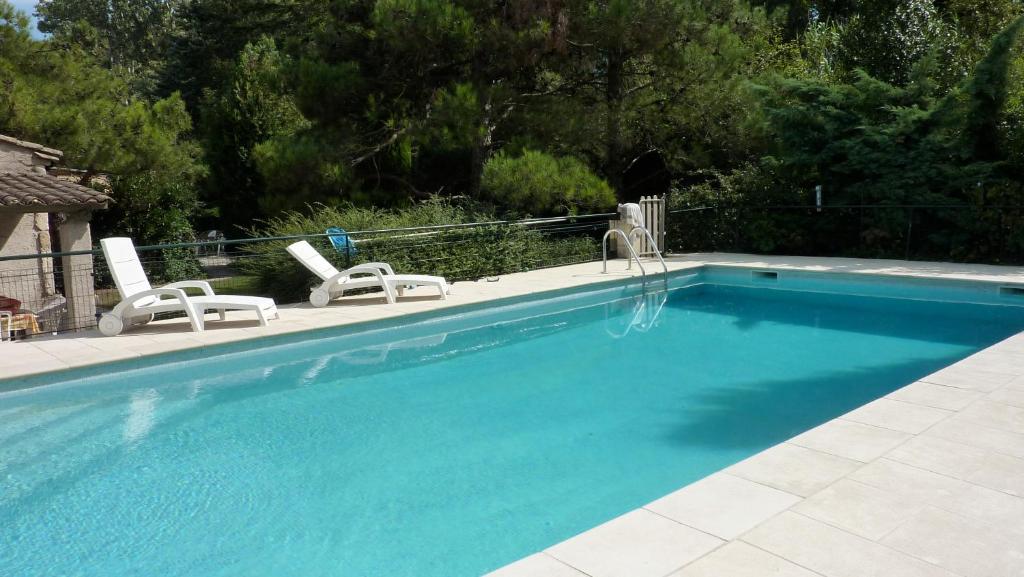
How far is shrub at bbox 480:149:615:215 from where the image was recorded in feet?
42.5

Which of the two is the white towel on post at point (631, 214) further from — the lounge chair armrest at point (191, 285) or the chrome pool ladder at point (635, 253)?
the lounge chair armrest at point (191, 285)

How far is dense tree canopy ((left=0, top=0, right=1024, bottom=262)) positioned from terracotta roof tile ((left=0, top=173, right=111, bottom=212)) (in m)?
1.54

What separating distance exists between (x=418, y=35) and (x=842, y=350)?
28.9ft

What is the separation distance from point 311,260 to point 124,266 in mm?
2258

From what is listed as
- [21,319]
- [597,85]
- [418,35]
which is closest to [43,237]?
[21,319]

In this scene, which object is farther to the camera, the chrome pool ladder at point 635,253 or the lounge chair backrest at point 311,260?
the chrome pool ladder at point 635,253

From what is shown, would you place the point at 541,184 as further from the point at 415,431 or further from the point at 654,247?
the point at 415,431

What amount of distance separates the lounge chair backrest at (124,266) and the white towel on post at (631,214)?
25.3 ft

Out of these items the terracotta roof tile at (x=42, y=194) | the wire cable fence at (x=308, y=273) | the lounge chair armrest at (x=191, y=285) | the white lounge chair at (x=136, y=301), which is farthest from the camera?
the wire cable fence at (x=308, y=273)

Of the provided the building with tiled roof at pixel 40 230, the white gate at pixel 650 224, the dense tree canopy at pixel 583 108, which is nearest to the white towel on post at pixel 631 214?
the white gate at pixel 650 224

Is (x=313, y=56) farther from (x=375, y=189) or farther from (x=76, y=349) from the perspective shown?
(x=76, y=349)

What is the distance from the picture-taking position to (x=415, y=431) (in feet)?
18.6

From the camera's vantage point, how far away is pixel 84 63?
13516 mm

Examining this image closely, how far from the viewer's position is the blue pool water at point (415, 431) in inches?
155
